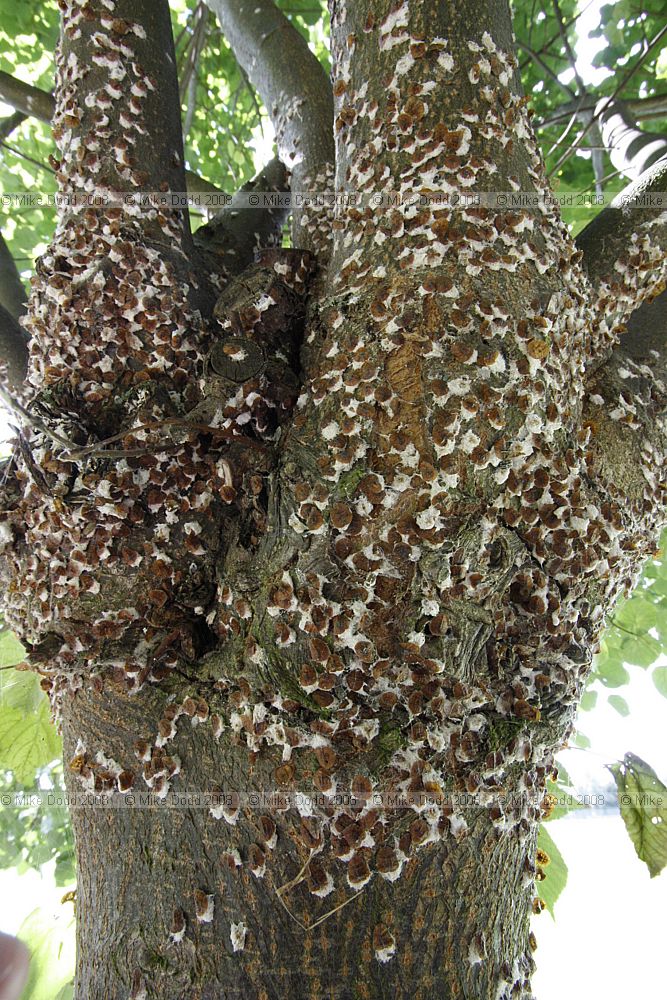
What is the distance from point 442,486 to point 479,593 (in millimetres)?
179

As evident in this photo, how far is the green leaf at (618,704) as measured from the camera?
2.70 m

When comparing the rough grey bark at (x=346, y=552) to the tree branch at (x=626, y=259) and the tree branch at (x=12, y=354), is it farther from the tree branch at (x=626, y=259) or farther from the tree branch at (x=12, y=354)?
the tree branch at (x=12, y=354)

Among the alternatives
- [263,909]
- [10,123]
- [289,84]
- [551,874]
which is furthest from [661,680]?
[10,123]

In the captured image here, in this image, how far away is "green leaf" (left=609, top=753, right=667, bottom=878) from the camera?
147 cm

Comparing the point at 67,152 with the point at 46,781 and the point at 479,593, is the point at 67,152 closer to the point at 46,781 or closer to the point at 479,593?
the point at 479,593

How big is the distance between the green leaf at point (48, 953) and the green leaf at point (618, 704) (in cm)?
206

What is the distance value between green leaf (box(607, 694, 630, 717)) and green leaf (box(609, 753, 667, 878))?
1.29 meters

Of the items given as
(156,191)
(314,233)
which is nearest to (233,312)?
(156,191)

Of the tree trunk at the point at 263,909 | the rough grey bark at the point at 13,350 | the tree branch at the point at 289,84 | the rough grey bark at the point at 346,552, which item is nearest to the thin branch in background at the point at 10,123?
the tree branch at the point at 289,84

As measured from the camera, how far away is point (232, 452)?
3.87 ft

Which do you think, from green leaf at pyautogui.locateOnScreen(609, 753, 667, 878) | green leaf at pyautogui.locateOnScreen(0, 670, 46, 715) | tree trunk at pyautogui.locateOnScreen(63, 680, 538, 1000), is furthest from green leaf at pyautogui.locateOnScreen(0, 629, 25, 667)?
green leaf at pyautogui.locateOnScreen(609, 753, 667, 878)

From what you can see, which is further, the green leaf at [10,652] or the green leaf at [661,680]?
the green leaf at [661,680]

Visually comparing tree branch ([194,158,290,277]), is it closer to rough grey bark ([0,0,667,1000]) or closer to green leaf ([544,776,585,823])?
rough grey bark ([0,0,667,1000])

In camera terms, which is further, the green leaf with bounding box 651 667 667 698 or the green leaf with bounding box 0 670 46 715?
the green leaf with bounding box 651 667 667 698
